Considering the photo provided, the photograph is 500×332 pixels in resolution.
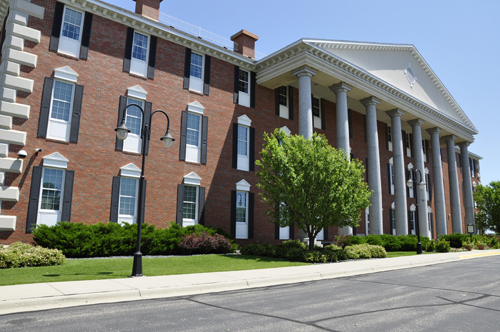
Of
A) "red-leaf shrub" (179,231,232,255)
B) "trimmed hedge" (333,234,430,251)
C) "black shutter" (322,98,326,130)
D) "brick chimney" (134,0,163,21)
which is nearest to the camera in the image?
"red-leaf shrub" (179,231,232,255)

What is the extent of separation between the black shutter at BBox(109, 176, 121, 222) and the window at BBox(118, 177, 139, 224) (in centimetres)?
35

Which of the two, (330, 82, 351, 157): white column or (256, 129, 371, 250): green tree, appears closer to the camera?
(256, 129, 371, 250): green tree

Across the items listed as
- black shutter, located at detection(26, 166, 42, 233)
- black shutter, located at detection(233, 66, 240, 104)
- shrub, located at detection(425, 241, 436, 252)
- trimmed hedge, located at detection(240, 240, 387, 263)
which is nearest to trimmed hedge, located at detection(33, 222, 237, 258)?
black shutter, located at detection(26, 166, 42, 233)

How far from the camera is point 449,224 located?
49250mm

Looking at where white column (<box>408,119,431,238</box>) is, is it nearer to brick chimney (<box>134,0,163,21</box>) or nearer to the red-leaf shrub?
the red-leaf shrub

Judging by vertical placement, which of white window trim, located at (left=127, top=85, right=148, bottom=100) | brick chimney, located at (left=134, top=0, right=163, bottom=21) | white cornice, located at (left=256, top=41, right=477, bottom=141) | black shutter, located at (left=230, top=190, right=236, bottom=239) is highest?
brick chimney, located at (left=134, top=0, right=163, bottom=21)

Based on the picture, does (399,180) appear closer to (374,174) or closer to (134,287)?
(374,174)

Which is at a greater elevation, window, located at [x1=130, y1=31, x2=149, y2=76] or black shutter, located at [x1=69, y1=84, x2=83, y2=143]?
window, located at [x1=130, y1=31, x2=149, y2=76]

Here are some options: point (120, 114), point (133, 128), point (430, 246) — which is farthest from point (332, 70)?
point (430, 246)

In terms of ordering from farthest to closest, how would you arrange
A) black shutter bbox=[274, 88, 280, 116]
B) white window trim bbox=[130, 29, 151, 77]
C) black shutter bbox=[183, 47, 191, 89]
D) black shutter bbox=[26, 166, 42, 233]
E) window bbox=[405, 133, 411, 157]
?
window bbox=[405, 133, 411, 157], black shutter bbox=[274, 88, 280, 116], black shutter bbox=[183, 47, 191, 89], white window trim bbox=[130, 29, 151, 77], black shutter bbox=[26, 166, 42, 233]

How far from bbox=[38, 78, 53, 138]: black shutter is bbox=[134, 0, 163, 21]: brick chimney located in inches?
312

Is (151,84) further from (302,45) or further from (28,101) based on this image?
(302,45)

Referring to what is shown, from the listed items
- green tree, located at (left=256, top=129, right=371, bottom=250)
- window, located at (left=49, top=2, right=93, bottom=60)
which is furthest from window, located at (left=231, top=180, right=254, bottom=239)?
window, located at (left=49, top=2, right=93, bottom=60)

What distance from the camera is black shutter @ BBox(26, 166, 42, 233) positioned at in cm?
1772
